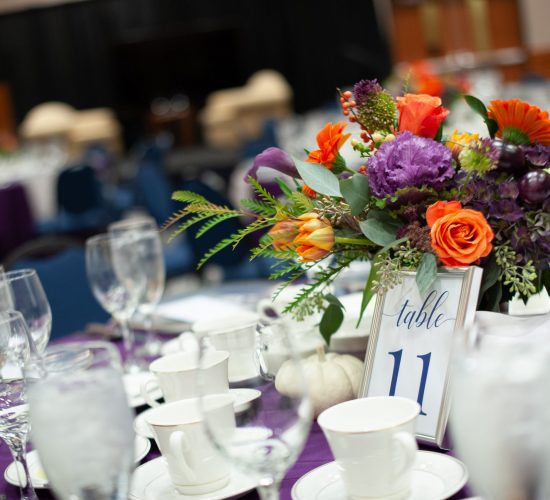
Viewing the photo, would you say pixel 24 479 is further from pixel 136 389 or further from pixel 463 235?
pixel 463 235

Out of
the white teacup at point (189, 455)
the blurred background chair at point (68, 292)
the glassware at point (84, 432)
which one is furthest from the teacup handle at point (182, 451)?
the blurred background chair at point (68, 292)

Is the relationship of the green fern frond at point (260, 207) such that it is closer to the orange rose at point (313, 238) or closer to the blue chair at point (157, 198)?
the orange rose at point (313, 238)

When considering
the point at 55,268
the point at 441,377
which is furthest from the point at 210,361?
the point at 55,268

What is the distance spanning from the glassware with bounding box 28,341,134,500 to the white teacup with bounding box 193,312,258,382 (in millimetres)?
175

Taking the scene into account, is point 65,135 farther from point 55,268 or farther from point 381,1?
point 55,268

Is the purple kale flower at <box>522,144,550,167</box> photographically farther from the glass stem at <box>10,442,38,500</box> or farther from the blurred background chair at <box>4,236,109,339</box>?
the blurred background chair at <box>4,236,109,339</box>

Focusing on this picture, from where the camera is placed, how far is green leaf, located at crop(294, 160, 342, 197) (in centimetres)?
130

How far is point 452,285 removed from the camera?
1.22 m

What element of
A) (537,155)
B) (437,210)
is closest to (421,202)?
(437,210)

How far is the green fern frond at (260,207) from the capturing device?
1341mm

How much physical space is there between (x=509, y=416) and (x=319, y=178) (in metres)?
0.60

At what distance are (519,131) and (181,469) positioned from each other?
0.60m

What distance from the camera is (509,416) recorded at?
0.77 metres

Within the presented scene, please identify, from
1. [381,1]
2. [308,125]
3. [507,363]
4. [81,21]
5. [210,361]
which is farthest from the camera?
[81,21]
